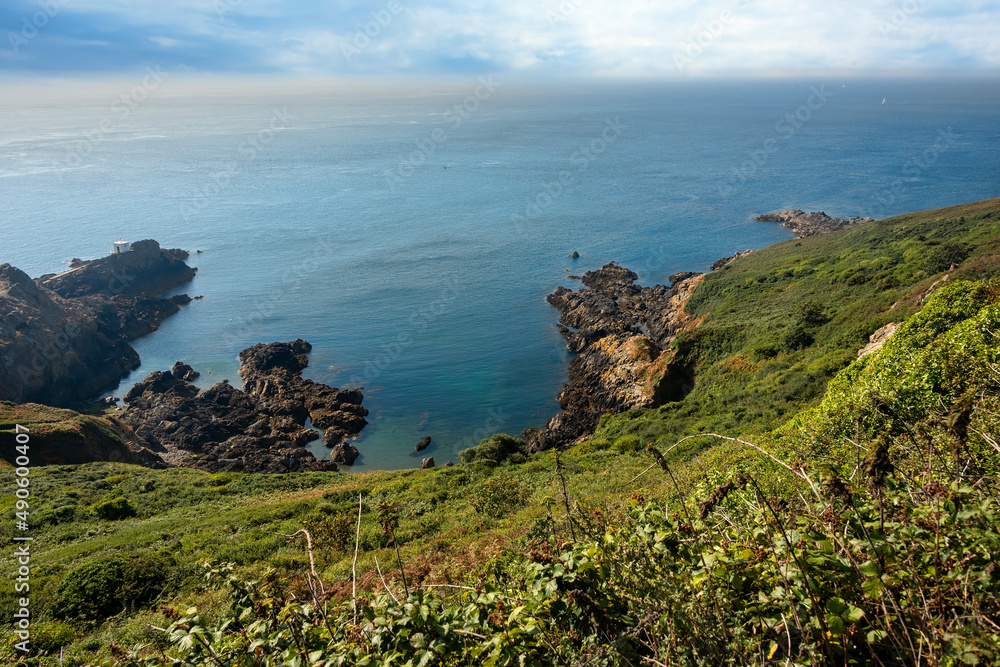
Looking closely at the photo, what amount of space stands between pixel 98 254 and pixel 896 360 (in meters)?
92.2

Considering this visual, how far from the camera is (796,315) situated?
34.1m

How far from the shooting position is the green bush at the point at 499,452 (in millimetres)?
27680

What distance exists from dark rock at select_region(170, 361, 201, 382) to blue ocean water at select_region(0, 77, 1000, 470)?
5.14ft

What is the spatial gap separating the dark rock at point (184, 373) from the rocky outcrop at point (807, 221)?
77269mm

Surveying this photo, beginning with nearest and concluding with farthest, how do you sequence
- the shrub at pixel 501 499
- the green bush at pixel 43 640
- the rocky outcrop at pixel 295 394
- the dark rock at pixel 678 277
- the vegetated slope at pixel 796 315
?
the green bush at pixel 43 640 → the shrub at pixel 501 499 → the vegetated slope at pixel 796 315 → the rocky outcrop at pixel 295 394 → the dark rock at pixel 678 277

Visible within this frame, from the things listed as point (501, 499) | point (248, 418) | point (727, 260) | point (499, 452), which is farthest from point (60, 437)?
point (727, 260)

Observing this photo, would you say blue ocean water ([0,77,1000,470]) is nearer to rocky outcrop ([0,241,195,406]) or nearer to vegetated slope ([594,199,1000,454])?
rocky outcrop ([0,241,195,406])

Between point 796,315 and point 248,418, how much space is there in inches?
1626

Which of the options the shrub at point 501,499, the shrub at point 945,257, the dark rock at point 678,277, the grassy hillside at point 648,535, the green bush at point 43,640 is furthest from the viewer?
the dark rock at point 678,277

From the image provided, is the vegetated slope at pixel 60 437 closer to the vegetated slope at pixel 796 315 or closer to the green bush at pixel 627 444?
the vegetated slope at pixel 796 315

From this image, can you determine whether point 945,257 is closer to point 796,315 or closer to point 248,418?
point 796,315

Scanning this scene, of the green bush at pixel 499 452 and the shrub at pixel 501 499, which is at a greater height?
the shrub at pixel 501 499

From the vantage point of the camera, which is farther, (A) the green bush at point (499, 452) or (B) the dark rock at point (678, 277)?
(B) the dark rock at point (678, 277)

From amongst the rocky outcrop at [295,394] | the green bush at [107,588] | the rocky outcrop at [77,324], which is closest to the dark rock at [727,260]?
the rocky outcrop at [295,394]
